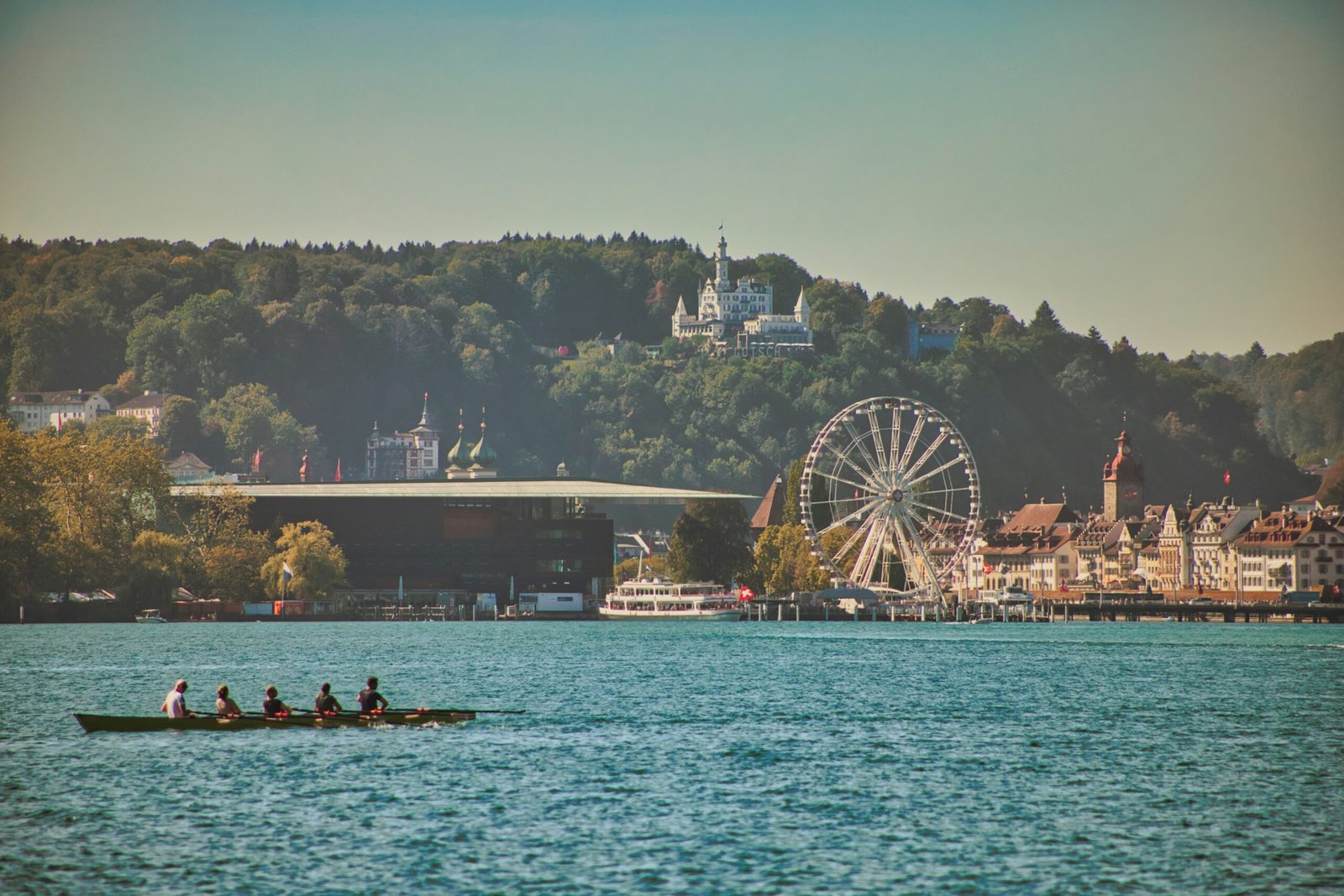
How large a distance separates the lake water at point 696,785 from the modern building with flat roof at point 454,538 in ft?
289

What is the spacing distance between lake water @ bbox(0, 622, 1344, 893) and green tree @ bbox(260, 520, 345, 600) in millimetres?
75663

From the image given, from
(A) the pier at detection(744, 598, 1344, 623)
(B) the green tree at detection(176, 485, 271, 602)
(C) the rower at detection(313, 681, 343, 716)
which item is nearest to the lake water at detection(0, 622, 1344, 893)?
(C) the rower at detection(313, 681, 343, 716)

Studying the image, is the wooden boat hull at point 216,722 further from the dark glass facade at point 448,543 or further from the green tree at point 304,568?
the dark glass facade at point 448,543

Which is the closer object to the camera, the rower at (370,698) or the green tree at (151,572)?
the rower at (370,698)

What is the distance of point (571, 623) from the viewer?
184 meters

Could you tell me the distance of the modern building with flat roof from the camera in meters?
191

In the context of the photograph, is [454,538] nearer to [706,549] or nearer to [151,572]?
[706,549]

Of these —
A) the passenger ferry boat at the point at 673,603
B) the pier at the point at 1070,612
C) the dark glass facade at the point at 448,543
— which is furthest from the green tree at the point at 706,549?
the dark glass facade at the point at 448,543

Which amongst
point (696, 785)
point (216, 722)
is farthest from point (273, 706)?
point (696, 785)

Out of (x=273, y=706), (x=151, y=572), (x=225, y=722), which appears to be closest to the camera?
(x=225, y=722)

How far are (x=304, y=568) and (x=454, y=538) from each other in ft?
59.2

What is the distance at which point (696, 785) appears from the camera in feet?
181

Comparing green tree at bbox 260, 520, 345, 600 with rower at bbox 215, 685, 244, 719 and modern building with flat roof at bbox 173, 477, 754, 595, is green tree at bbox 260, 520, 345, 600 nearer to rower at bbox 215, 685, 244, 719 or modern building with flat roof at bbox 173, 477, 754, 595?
modern building with flat roof at bbox 173, 477, 754, 595

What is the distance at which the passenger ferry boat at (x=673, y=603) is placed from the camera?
7367 inches
